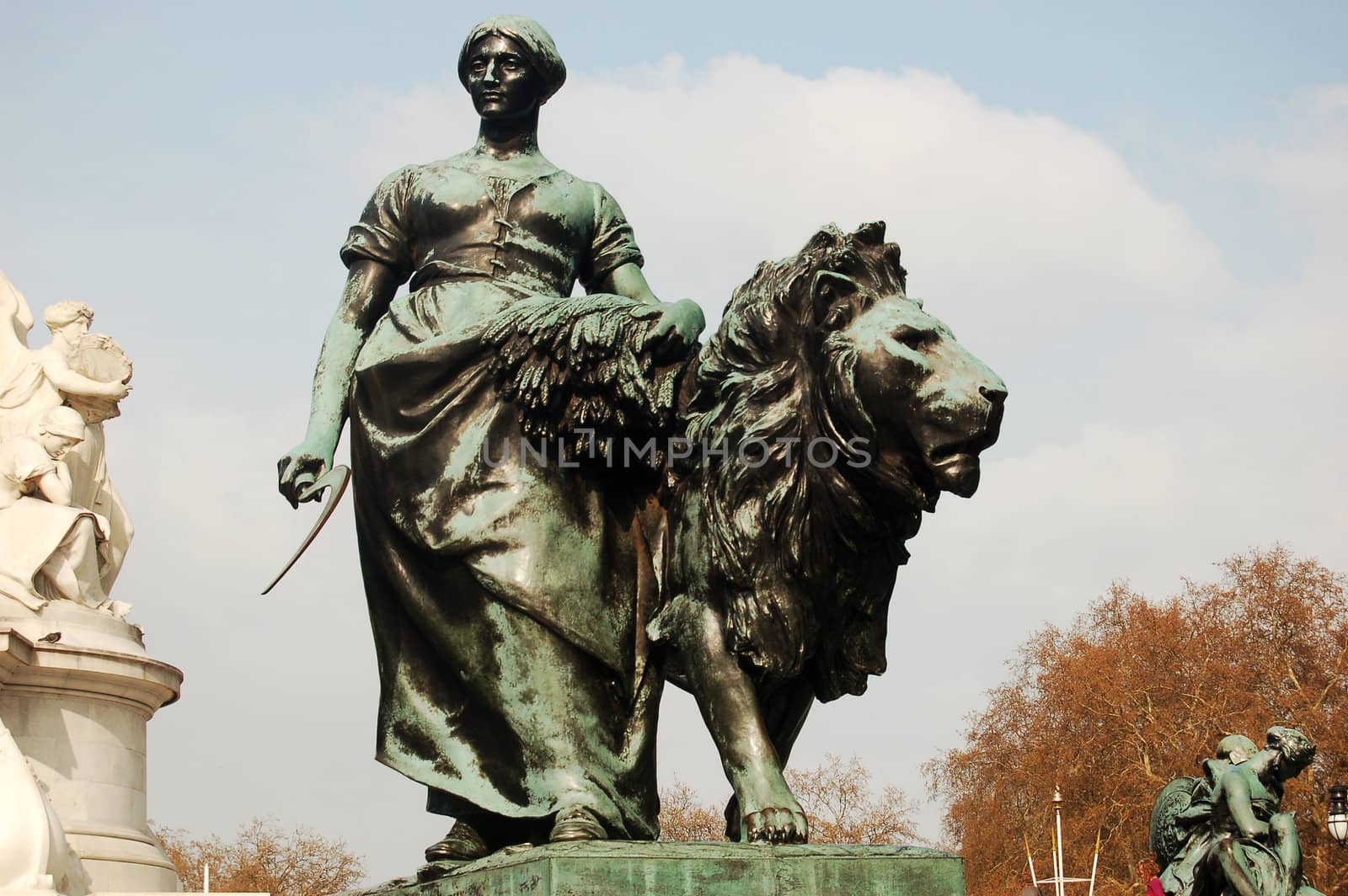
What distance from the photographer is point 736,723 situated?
171 inches

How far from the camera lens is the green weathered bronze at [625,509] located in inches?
169

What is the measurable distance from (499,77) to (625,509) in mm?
1449

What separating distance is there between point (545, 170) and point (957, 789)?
3544 cm

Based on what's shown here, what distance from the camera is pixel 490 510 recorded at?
4621 millimetres

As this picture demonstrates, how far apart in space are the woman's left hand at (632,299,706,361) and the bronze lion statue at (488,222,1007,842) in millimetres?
35

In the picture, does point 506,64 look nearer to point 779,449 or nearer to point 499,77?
point 499,77

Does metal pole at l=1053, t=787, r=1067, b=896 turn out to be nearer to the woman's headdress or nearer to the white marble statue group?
the white marble statue group

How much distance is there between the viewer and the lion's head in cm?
420

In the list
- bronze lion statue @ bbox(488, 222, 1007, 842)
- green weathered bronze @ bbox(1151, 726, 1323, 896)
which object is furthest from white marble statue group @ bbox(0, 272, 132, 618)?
bronze lion statue @ bbox(488, 222, 1007, 842)

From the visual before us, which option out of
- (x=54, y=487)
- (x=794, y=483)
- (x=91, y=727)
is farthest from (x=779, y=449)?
(x=54, y=487)

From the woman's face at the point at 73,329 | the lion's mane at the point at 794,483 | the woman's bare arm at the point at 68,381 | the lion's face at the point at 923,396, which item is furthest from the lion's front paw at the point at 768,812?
the woman's face at the point at 73,329

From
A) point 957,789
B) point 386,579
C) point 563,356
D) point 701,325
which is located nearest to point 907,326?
point 701,325

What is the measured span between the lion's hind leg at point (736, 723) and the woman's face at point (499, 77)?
1723 millimetres

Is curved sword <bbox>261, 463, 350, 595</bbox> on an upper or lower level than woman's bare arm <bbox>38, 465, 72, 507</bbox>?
lower
